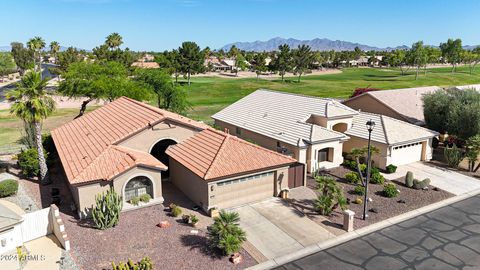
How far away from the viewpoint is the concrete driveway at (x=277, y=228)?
62.9 ft

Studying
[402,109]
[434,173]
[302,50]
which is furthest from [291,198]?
[302,50]

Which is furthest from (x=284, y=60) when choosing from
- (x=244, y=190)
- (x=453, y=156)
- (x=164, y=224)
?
(x=164, y=224)

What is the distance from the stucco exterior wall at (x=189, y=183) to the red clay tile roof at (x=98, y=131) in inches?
149

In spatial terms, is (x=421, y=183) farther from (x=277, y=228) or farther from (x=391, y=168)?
(x=277, y=228)

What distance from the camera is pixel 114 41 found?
335 feet

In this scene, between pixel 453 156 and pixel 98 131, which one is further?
pixel 453 156

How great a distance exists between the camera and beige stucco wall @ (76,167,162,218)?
2145 cm

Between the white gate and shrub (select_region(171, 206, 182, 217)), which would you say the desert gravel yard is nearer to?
shrub (select_region(171, 206, 182, 217))

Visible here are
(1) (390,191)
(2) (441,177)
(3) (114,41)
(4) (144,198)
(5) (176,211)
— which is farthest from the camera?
(3) (114,41)

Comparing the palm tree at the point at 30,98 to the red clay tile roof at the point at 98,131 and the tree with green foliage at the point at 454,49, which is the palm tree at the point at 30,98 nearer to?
the red clay tile roof at the point at 98,131

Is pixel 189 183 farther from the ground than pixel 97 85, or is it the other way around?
pixel 97 85

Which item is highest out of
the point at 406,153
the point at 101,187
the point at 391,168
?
the point at 101,187

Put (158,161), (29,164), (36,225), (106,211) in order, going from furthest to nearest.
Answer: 1. (29,164)
2. (158,161)
3. (106,211)
4. (36,225)

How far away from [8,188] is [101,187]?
8085mm
